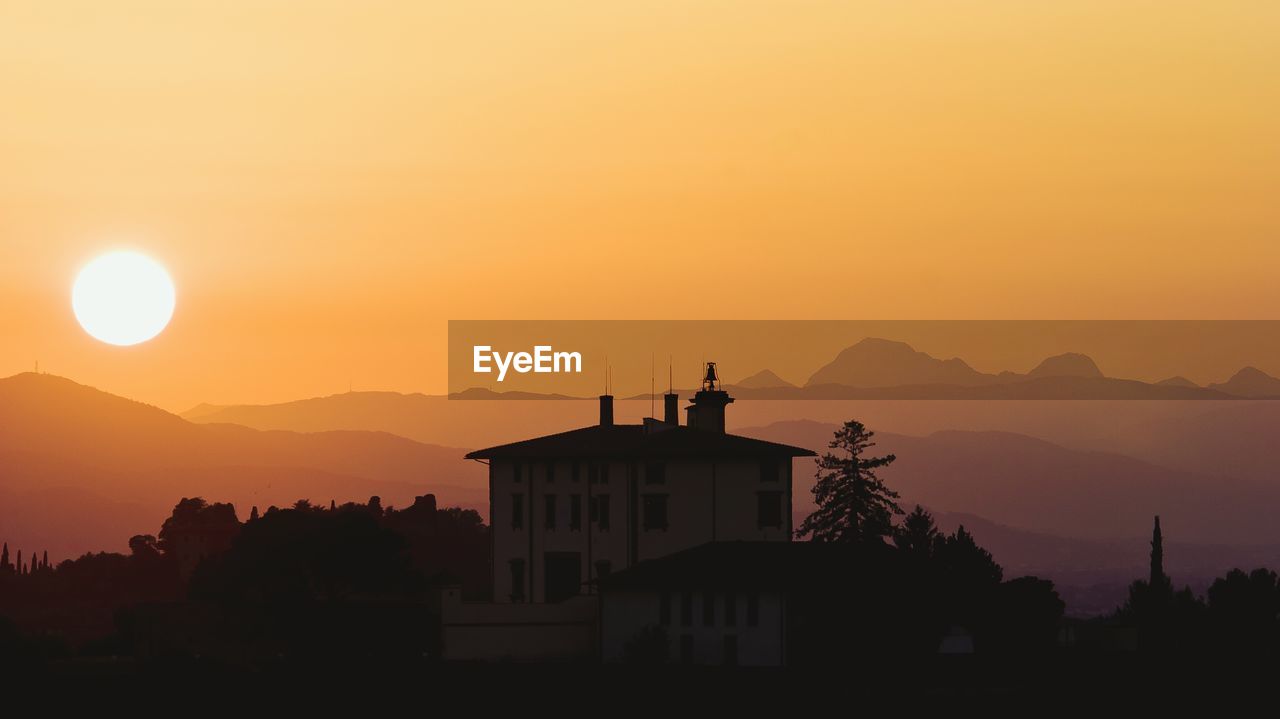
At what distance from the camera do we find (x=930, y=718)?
3167 inches

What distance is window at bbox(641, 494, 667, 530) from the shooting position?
11456 cm

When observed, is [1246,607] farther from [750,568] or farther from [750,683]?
[750,683]

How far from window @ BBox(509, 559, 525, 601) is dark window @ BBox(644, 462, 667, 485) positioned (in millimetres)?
7828

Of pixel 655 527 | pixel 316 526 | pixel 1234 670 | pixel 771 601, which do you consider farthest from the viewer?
pixel 316 526

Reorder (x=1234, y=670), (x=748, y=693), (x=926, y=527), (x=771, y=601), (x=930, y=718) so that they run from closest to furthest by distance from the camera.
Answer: (x=930, y=718) → (x=748, y=693) → (x=771, y=601) → (x=1234, y=670) → (x=926, y=527)

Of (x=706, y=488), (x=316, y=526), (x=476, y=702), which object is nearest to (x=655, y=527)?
(x=706, y=488)

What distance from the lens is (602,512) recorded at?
11544 centimetres

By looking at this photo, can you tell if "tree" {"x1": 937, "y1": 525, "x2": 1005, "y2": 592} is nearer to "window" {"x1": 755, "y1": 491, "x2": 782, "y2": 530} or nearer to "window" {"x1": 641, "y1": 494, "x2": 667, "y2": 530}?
"window" {"x1": 755, "y1": 491, "x2": 782, "y2": 530}

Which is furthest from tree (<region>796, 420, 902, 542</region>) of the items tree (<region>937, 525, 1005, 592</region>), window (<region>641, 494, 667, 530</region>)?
window (<region>641, 494, 667, 530</region>)

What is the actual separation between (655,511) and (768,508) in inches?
225

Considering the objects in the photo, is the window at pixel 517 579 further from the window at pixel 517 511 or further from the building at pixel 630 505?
the window at pixel 517 511

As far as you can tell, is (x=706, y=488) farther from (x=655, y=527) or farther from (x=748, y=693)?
(x=748, y=693)

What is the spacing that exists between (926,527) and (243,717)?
8225cm

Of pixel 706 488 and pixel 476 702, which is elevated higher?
pixel 706 488
